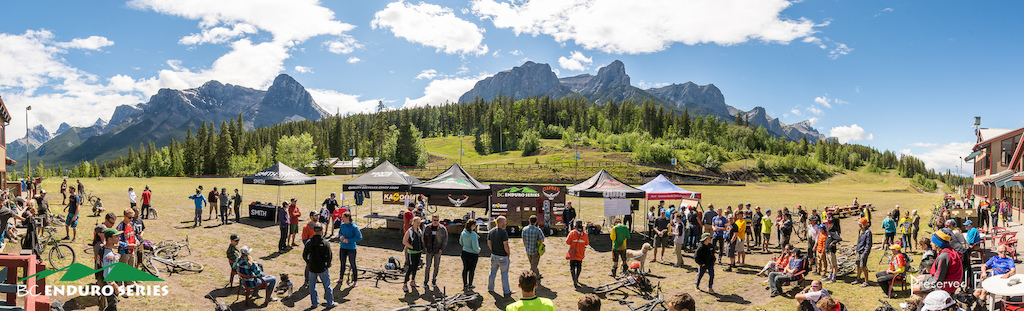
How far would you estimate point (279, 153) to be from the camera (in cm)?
9206

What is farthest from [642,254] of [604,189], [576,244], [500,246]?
[604,189]

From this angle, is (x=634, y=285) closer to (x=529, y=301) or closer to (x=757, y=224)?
(x=529, y=301)

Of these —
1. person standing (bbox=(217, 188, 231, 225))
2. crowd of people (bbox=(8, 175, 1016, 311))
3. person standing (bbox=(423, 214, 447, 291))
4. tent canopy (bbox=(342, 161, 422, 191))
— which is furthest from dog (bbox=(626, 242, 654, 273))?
person standing (bbox=(217, 188, 231, 225))

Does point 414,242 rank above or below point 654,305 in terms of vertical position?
above

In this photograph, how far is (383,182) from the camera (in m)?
19.5

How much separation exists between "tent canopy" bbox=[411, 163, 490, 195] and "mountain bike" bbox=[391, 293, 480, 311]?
8.04 metres

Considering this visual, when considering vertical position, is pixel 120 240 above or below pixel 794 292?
above

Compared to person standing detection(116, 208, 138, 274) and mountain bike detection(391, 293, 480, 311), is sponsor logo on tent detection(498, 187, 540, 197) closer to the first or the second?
mountain bike detection(391, 293, 480, 311)

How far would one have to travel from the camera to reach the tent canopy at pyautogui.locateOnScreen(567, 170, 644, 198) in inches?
724

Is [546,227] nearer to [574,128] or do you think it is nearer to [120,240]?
[120,240]

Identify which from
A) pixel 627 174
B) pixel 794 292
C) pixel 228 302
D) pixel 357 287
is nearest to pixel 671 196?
pixel 794 292

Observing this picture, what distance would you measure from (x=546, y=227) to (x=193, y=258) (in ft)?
39.0

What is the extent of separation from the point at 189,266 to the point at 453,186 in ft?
28.7

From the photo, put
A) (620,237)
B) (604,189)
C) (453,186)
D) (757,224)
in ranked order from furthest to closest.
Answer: (604,189), (453,186), (757,224), (620,237)
